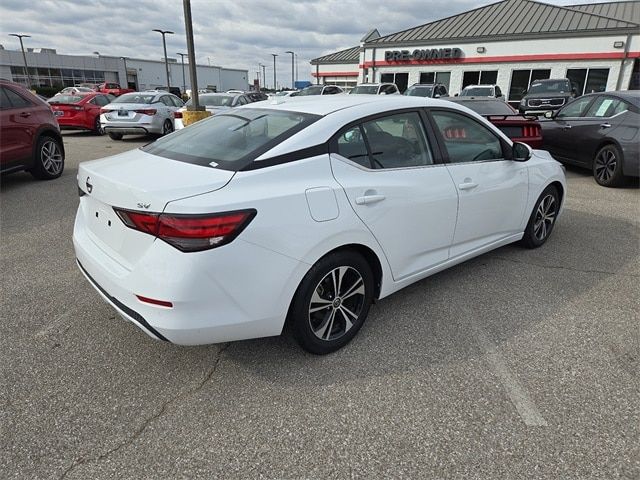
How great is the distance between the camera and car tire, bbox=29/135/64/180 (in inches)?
287

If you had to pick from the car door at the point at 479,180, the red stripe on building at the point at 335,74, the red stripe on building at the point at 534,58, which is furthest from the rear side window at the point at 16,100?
the red stripe on building at the point at 335,74

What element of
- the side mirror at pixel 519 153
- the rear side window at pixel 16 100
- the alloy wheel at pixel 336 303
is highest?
the rear side window at pixel 16 100

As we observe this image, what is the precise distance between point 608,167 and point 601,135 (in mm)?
559

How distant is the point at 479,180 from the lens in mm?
3537

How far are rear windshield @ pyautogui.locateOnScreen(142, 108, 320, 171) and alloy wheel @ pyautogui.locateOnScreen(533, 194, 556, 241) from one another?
2.89 metres

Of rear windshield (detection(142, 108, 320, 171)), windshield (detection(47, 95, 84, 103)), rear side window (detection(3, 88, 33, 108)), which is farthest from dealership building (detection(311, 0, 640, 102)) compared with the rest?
rear windshield (detection(142, 108, 320, 171))

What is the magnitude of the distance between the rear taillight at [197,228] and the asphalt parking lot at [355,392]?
3.02 feet

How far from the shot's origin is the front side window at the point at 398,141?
293cm

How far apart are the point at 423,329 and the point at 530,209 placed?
198 cm

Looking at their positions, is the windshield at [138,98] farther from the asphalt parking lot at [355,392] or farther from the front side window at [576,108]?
the front side window at [576,108]

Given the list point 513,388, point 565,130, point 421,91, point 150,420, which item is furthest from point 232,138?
point 421,91

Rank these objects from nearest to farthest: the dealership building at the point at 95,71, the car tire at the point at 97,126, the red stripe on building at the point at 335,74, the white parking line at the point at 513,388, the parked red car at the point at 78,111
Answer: the white parking line at the point at 513,388
the parked red car at the point at 78,111
the car tire at the point at 97,126
the red stripe on building at the point at 335,74
the dealership building at the point at 95,71

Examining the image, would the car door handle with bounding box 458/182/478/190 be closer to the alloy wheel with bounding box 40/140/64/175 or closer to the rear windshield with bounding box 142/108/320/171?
the rear windshield with bounding box 142/108/320/171

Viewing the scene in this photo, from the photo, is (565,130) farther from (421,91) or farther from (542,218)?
(421,91)
